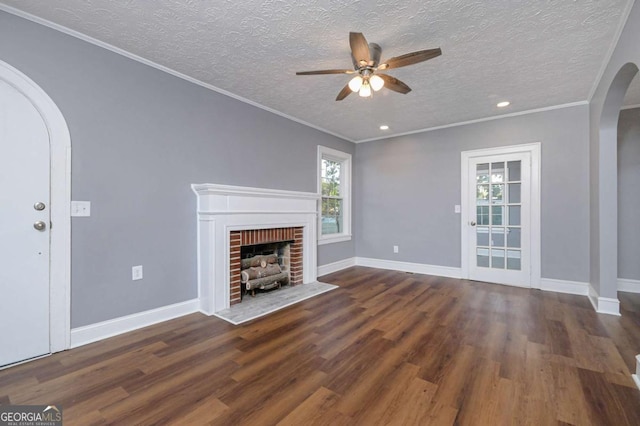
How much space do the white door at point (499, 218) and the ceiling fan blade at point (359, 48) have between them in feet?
9.96

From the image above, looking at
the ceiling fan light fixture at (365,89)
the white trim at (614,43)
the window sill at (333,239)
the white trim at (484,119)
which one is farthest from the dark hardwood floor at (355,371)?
the white trim at (484,119)

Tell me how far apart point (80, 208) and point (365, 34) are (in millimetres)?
2753

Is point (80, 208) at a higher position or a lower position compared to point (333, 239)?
higher

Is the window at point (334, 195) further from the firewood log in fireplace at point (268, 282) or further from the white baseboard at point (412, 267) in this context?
the firewood log in fireplace at point (268, 282)

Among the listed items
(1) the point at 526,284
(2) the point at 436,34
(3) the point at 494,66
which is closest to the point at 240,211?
(2) the point at 436,34

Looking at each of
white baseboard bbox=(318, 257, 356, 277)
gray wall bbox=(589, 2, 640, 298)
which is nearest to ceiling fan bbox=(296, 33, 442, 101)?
gray wall bbox=(589, 2, 640, 298)

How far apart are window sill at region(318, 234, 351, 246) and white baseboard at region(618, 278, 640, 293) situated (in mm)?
3973

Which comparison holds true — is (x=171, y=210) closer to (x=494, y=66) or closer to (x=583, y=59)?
(x=494, y=66)

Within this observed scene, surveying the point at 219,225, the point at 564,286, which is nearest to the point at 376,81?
the point at 219,225

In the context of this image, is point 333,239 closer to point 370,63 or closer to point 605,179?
point 370,63

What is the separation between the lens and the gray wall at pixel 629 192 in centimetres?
369

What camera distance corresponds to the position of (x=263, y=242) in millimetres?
3480

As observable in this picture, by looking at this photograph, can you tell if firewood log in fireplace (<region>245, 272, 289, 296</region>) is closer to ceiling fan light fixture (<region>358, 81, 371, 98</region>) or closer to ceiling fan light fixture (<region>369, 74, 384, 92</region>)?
ceiling fan light fixture (<region>358, 81, 371, 98</region>)

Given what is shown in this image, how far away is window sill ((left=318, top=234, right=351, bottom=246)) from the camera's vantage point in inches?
185
